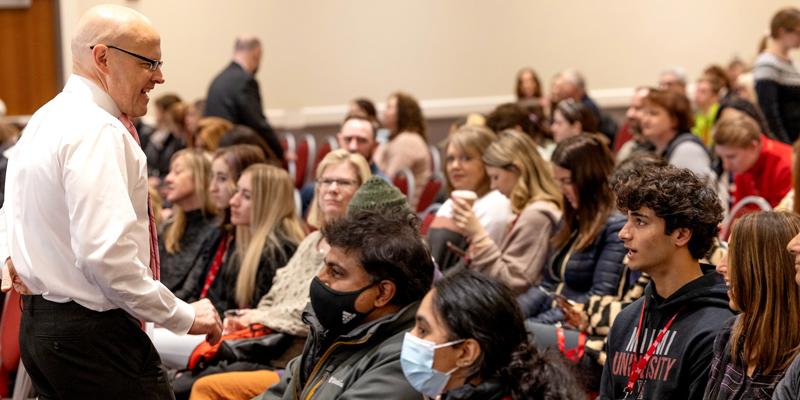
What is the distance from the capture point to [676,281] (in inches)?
86.3

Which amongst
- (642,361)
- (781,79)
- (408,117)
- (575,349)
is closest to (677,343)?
(642,361)

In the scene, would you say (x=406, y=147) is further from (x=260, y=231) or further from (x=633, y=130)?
(x=260, y=231)

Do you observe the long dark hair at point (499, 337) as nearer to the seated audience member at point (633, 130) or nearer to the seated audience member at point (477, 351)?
the seated audience member at point (477, 351)

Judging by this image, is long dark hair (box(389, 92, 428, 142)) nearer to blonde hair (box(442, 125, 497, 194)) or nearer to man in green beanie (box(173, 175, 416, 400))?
blonde hair (box(442, 125, 497, 194))

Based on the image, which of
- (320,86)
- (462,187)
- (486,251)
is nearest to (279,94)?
(320,86)

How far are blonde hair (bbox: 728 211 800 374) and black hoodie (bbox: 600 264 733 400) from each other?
0.42 feet

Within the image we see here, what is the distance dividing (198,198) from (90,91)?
2.19 metres

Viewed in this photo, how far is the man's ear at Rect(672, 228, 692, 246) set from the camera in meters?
2.18

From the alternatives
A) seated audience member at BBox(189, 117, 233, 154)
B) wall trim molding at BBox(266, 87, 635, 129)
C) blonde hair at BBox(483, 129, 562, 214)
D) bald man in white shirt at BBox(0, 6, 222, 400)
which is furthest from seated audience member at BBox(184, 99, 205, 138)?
bald man in white shirt at BBox(0, 6, 222, 400)

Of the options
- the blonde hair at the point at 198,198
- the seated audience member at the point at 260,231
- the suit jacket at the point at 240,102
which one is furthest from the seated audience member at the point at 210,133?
the seated audience member at the point at 260,231

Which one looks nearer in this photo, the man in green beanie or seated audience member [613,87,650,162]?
the man in green beanie

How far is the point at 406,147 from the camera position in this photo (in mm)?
6227

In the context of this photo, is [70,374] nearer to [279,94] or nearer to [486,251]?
[486,251]

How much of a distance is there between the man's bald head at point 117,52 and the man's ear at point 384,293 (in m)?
0.85
